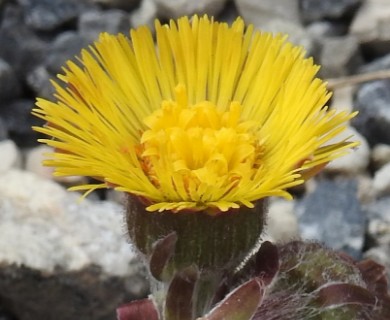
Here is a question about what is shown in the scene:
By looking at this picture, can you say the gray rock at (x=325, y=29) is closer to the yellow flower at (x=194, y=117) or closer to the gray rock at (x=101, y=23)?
the gray rock at (x=101, y=23)

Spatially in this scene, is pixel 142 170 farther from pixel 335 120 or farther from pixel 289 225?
pixel 289 225

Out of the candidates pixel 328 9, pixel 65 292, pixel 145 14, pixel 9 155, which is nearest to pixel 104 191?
pixel 9 155

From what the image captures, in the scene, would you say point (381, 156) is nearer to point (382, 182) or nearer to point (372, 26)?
point (382, 182)

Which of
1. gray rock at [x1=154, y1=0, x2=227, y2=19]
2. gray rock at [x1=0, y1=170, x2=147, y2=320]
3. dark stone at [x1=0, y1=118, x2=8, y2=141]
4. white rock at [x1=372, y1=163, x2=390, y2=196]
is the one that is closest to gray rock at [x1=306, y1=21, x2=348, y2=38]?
gray rock at [x1=154, y1=0, x2=227, y2=19]

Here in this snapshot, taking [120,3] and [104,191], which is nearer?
[104,191]

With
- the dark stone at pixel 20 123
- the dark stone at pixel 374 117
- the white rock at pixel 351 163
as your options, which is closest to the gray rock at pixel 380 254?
the white rock at pixel 351 163

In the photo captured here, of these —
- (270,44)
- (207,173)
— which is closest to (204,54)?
(270,44)

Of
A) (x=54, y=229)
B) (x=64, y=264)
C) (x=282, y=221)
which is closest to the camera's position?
(x=64, y=264)

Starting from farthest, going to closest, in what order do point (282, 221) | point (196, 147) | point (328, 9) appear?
point (328, 9), point (282, 221), point (196, 147)

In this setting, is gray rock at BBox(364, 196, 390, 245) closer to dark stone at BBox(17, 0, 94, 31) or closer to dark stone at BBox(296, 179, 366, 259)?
dark stone at BBox(296, 179, 366, 259)
